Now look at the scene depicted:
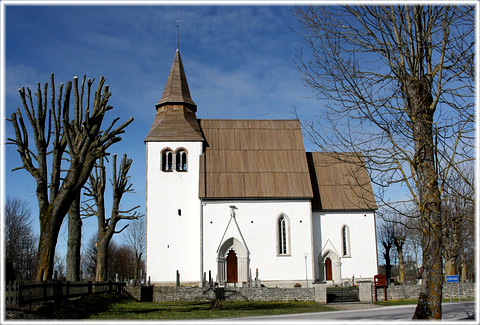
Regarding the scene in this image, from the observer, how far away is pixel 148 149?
36406 millimetres

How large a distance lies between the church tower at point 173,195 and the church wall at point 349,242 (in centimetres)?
926

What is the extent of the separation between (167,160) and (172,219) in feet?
14.7

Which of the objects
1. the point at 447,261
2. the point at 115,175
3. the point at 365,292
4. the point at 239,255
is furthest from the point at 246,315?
the point at 447,261

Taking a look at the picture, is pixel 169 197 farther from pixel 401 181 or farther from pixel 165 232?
pixel 401 181

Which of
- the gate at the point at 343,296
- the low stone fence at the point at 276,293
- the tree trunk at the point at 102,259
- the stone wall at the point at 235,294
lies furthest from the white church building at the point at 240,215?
the gate at the point at 343,296

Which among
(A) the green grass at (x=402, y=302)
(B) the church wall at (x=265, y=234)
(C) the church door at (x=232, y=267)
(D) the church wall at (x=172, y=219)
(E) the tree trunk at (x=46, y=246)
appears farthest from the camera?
(C) the church door at (x=232, y=267)

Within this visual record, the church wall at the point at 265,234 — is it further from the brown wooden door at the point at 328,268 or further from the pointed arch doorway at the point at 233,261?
the brown wooden door at the point at 328,268

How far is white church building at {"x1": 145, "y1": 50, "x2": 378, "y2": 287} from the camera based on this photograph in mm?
34719

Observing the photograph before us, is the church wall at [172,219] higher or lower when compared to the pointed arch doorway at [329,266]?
higher

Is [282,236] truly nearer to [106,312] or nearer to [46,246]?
[106,312]

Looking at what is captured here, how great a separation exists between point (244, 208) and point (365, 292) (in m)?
12.0

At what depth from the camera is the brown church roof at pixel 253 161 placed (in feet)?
117

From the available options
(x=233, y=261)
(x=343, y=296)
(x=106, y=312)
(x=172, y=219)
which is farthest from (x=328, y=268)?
(x=106, y=312)

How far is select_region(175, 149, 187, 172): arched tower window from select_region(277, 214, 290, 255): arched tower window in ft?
26.9
